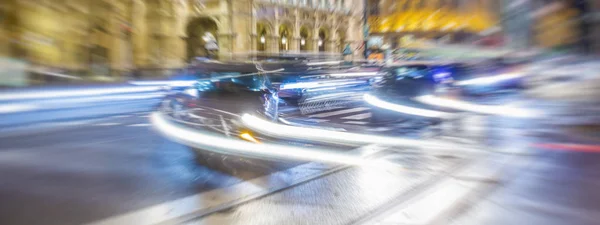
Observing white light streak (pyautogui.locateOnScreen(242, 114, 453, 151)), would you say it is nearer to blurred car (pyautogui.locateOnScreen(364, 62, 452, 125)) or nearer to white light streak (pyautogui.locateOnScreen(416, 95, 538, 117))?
blurred car (pyautogui.locateOnScreen(364, 62, 452, 125))

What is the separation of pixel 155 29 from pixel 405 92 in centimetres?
2537

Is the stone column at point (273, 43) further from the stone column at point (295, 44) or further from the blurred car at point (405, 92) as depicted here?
the blurred car at point (405, 92)

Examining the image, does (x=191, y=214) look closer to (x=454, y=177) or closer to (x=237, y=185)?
(x=237, y=185)

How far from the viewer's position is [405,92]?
13484mm

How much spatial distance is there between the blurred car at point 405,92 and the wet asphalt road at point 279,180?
9.80ft

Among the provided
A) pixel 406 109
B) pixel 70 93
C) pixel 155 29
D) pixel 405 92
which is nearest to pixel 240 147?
pixel 406 109

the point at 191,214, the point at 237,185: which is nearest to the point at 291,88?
the point at 237,185

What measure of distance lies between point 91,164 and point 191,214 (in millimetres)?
3013

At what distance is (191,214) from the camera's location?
496 centimetres

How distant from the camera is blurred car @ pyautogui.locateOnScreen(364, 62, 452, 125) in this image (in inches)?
493

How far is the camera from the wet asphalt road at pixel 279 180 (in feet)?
16.2

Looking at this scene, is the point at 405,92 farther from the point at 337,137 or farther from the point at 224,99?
the point at 224,99

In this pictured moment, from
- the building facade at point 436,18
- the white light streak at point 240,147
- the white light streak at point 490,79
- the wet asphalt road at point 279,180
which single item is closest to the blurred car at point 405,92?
the building facade at point 436,18

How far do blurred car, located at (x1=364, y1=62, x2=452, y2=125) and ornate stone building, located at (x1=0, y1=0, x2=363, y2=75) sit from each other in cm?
386
